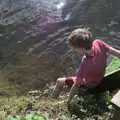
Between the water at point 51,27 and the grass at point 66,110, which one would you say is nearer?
the grass at point 66,110

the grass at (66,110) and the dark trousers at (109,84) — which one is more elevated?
the dark trousers at (109,84)

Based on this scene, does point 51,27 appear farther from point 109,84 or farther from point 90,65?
point 90,65

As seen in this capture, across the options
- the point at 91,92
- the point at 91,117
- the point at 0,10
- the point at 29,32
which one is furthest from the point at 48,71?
the point at 0,10

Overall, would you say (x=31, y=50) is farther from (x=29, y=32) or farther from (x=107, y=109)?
(x=107, y=109)

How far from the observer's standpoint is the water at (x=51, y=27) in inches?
386

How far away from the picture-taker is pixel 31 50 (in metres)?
10.6

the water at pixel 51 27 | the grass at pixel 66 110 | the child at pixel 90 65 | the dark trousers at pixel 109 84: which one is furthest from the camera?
the water at pixel 51 27

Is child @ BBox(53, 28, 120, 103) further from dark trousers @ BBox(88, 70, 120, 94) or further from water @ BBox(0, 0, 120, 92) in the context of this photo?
water @ BBox(0, 0, 120, 92)

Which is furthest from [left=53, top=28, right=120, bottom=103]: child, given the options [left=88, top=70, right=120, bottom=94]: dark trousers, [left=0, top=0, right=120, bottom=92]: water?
[left=0, top=0, right=120, bottom=92]: water

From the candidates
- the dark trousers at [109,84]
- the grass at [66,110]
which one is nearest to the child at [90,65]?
the dark trousers at [109,84]

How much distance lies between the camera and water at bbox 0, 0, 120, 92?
9.80 meters

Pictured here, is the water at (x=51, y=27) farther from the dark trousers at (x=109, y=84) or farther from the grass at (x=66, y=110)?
the dark trousers at (x=109, y=84)

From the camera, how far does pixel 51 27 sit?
11727 millimetres

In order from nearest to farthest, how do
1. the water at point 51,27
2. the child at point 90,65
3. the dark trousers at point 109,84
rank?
the child at point 90,65
the dark trousers at point 109,84
the water at point 51,27
